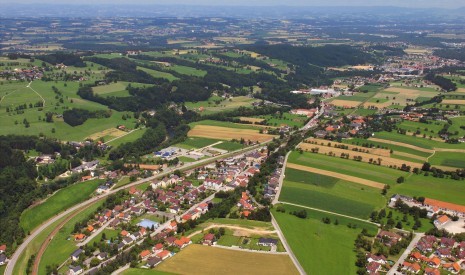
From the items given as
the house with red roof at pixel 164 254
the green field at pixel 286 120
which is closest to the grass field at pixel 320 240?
the house with red roof at pixel 164 254

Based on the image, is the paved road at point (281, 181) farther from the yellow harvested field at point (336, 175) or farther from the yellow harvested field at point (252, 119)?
the yellow harvested field at point (252, 119)

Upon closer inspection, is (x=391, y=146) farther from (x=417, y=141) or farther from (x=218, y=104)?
(x=218, y=104)

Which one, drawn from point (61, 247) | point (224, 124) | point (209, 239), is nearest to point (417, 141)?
point (224, 124)

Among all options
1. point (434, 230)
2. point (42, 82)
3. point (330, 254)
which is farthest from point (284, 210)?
point (42, 82)

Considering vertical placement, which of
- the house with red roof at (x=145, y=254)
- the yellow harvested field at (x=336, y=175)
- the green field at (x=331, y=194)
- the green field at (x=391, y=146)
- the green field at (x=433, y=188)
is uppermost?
the green field at (x=391, y=146)

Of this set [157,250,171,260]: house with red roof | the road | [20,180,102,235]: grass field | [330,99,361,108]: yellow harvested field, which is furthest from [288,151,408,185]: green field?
[330,99,361,108]: yellow harvested field

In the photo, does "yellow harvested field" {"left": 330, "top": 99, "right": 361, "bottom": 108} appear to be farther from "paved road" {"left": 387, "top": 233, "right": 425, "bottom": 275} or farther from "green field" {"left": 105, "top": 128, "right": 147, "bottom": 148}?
"paved road" {"left": 387, "top": 233, "right": 425, "bottom": 275}
